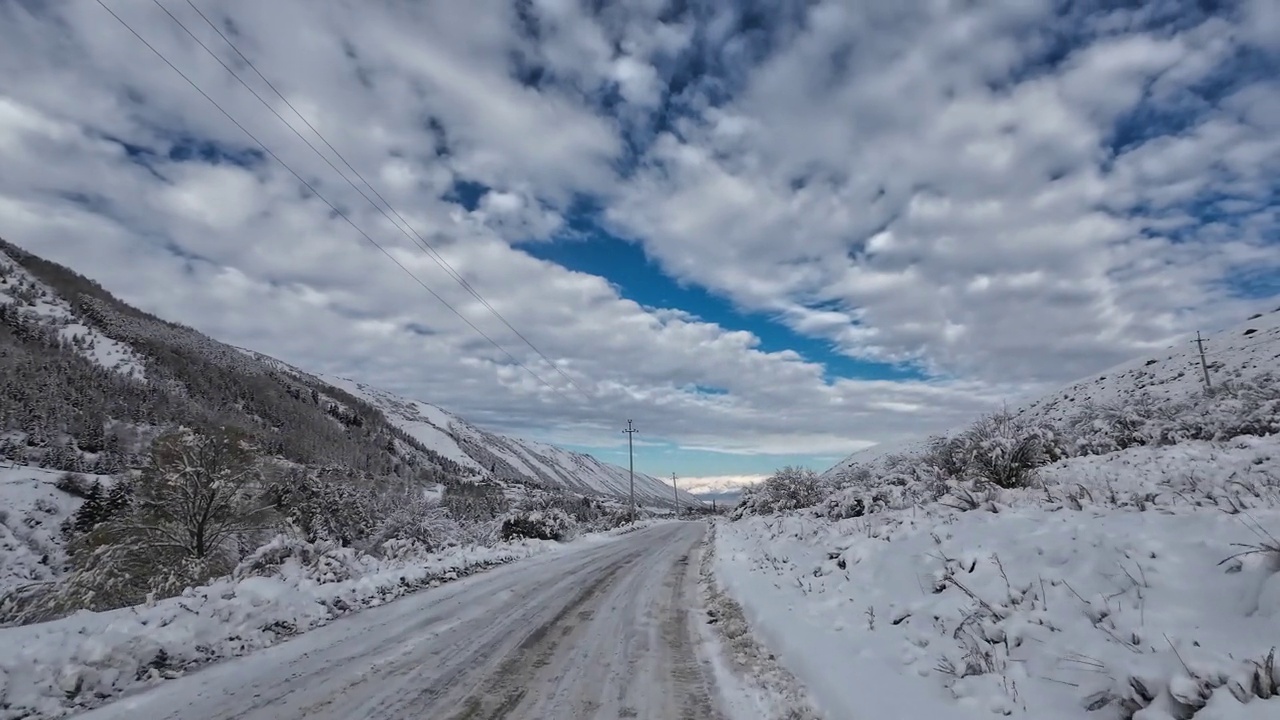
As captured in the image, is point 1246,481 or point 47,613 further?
point 47,613

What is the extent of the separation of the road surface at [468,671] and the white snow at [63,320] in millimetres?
82793

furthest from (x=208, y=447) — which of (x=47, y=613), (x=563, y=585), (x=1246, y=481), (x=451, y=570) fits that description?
(x=1246, y=481)

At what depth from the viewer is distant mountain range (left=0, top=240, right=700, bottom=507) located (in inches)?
1741

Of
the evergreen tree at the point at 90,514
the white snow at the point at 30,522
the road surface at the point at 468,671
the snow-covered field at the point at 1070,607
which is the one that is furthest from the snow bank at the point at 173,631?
the white snow at the point at 30,522

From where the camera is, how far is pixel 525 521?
31.4 m

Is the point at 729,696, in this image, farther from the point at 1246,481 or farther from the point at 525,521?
the point at 525,521

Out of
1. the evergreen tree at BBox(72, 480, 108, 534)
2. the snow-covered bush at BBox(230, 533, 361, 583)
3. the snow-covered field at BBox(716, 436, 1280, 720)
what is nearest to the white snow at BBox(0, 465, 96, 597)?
the evergreen tree at BBox(72, 480, 108, 534)

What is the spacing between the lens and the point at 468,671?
21.3ft

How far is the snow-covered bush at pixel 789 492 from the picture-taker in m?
27.0

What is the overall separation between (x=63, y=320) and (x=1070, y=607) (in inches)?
4400

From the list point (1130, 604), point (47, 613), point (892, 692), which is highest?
point (1130, 604)

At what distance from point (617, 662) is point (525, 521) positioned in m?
25.8

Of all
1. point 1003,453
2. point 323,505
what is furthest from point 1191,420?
point 323,505

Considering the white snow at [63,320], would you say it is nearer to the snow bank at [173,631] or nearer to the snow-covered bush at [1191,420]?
the snow bank at [173,631]
